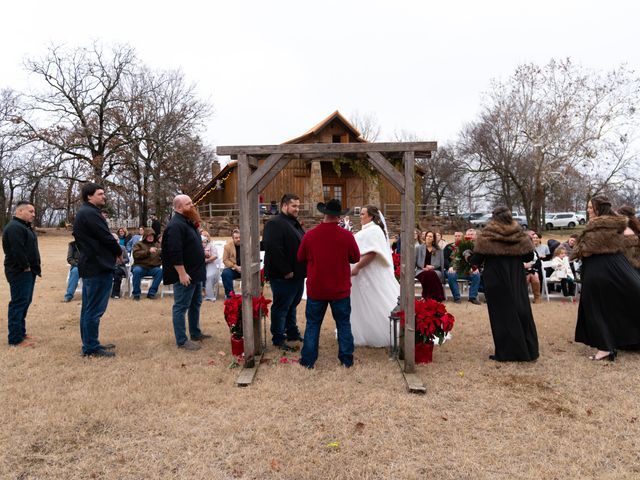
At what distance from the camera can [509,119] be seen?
28.3 meters

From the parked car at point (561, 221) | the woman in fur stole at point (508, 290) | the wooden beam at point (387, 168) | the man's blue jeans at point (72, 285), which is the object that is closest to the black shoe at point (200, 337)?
the wooden beam at point (387, 168)

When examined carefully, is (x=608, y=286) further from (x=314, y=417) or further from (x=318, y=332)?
(x=314, y=417)

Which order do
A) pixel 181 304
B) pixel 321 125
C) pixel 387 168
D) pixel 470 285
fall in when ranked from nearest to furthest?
pixel 387 168
pixel 181 304
pixel 470 285
pixel 321 125

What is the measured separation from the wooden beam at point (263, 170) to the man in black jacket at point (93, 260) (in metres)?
1.73

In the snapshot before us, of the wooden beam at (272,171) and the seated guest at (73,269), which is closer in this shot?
the wooden beam at (272,171)

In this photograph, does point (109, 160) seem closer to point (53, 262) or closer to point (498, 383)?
point (53, 262)

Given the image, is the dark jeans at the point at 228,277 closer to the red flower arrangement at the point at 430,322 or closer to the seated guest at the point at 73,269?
the seated guest at the point at 73,269

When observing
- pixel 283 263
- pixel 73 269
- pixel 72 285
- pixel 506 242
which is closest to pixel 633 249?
pixel 506 242

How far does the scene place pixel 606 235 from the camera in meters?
5.30

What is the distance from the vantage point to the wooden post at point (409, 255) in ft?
15.5

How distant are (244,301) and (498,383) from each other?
8.86ft

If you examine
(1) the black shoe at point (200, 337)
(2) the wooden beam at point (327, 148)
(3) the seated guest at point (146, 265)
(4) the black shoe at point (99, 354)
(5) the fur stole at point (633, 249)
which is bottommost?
(1) the black shoe at point (200, 337)

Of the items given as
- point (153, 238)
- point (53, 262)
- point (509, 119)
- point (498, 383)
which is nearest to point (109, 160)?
point (53, 262)

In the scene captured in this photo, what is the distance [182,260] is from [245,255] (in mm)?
1002
